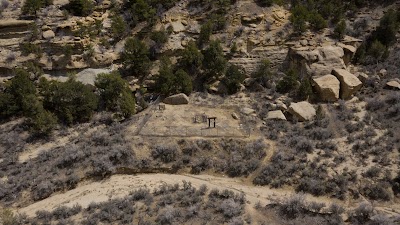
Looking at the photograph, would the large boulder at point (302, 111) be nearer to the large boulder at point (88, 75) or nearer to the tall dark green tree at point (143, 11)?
the tall dark green tree at point (143, 11)

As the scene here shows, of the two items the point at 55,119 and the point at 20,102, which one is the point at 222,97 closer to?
the point at 55,119

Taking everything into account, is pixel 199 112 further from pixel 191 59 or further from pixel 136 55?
pixel 136 55

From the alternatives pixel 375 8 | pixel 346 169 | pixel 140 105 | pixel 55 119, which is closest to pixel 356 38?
pixel 375 8

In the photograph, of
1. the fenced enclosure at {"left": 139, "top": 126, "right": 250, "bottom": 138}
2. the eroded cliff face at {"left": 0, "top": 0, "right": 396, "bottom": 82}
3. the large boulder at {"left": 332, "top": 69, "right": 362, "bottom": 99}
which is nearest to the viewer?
the fenced enclosure at {"left": 139, "top": 126, "right": 250, "bottom": 138}

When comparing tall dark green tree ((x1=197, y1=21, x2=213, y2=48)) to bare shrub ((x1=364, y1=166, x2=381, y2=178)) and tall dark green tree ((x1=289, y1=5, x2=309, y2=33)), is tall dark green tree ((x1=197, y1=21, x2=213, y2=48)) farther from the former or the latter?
bare shrub ((x1=364, y1=166, x2=381, y2=178))

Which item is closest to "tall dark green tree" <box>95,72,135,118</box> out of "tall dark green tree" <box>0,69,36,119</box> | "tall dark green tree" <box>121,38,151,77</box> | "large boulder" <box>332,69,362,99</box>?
"tall dark green tree" <box>121,38,151,77</box>
